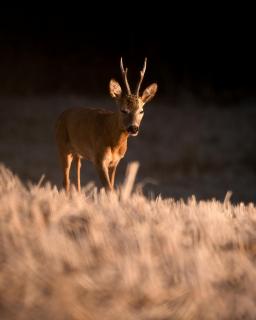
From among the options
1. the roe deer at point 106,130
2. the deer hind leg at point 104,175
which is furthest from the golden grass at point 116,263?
the roe deer at point 106,130

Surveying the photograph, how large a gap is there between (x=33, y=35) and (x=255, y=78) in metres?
7.37

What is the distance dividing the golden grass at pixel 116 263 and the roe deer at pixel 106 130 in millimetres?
4601

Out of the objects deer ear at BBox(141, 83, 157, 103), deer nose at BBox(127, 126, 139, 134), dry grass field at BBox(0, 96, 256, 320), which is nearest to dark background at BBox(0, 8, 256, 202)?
deer ear at BBox(141, 83, 157, 103)

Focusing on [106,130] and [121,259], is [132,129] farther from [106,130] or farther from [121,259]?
[121,259]

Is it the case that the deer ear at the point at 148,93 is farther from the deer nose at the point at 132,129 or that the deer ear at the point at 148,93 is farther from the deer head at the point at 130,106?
the deer nose at the point at 132,129

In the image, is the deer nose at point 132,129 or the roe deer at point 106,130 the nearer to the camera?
the deer nose at point 132,129

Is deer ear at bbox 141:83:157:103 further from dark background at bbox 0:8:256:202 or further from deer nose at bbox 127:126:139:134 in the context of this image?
dark background at bbox 0:8:256:202

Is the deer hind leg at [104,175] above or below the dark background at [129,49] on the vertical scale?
below

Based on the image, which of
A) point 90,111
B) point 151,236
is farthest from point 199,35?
point 151,236

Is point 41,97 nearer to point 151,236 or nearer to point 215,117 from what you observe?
point 215,117

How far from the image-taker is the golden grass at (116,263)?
13.5 ft

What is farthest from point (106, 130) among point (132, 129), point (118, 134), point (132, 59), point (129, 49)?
point (129, 49)

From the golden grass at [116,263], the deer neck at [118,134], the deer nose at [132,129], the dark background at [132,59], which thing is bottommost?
the golden grass at [116,263]

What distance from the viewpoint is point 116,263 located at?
456cm
